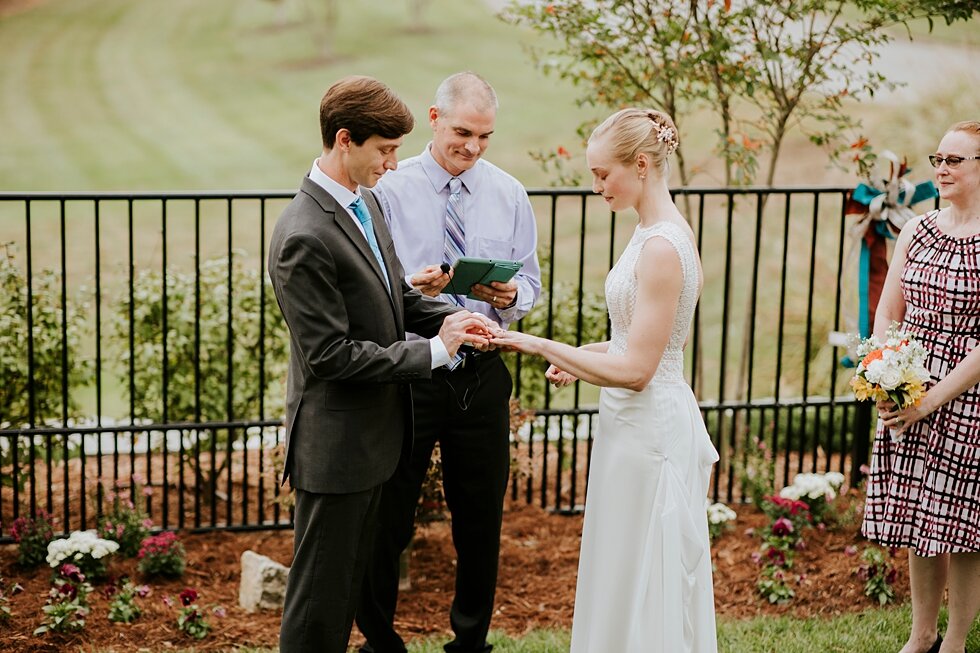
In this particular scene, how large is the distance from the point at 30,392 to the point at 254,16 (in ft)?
50.8

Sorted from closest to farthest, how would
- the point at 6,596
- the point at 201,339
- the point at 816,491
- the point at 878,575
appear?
the point at 6,596 → the point at 878,575 → the point at 816,491 → the point at 201,339

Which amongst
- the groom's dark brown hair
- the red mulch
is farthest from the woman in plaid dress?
the groom's dark brown hair

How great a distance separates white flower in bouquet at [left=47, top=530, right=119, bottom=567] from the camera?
467cm

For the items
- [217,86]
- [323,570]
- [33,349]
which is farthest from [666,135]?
[217,86]

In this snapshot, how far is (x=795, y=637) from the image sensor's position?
4430 millimetres

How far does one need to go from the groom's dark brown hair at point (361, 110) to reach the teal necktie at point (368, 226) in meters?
0.21

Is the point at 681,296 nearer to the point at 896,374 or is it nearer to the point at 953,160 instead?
the point at 896,374

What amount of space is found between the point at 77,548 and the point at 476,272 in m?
2.19

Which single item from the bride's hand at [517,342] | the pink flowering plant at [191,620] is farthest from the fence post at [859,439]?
the pink flowering plant at [191,620]

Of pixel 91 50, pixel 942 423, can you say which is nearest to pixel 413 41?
pixel 91 50

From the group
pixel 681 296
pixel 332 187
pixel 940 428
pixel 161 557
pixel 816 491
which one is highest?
pixel 332 187

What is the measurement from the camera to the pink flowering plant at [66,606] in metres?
4.33

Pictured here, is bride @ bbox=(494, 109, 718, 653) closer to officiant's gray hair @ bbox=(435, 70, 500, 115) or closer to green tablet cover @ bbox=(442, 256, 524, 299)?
green tablet cover @ bbox=(442, 256, 524, 299)

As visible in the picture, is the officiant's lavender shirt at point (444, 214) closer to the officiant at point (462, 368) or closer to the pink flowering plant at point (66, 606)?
the officiant at point (462, 368)
